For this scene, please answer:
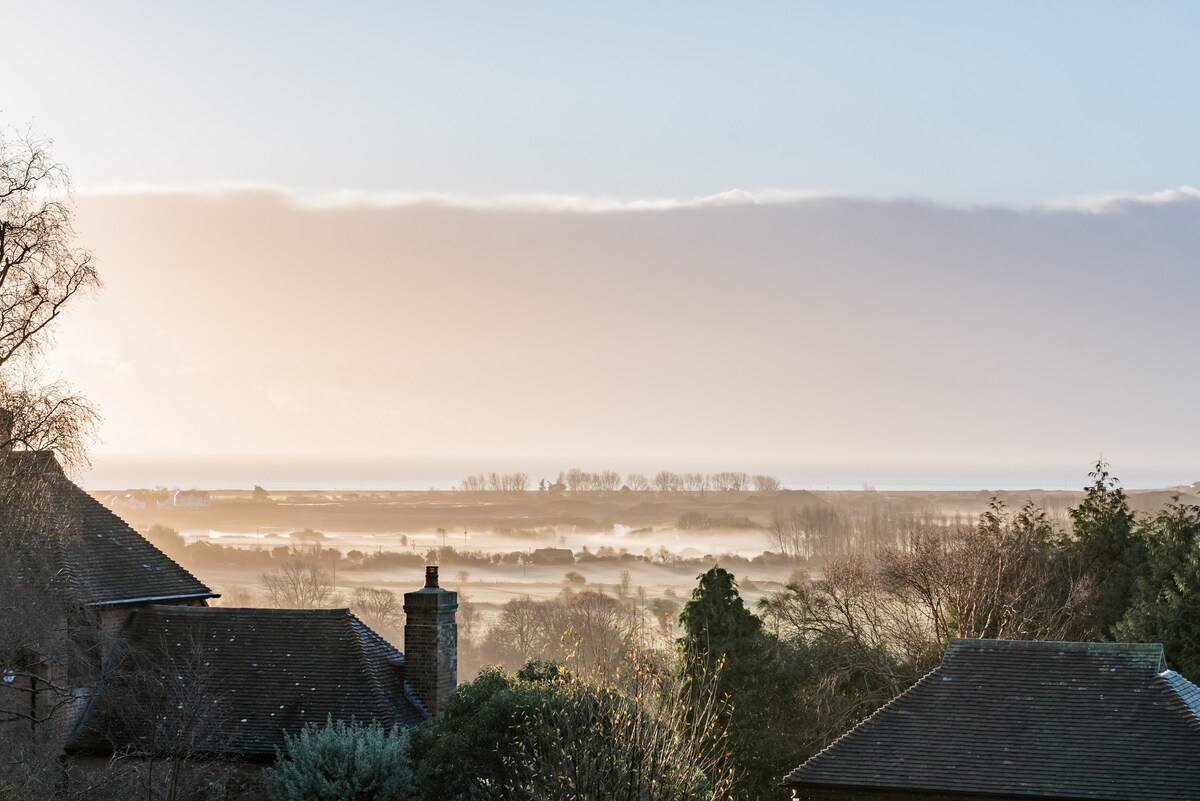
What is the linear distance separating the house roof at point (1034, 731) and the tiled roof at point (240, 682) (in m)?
11.9

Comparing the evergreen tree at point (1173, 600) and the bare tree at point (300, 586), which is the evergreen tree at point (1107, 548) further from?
the bare tree at point (300, 586)

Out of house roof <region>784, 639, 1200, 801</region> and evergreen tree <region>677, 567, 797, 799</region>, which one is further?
evergreen tree <region>677, 567, 797, 799</region>

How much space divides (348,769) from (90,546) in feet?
39.7

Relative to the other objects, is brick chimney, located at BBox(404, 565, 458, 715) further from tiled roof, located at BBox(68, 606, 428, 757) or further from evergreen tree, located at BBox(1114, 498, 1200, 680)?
evergreen tree, located at BBox(1114, 498, 1200, 680)

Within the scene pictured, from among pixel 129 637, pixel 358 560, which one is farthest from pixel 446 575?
pixel 129 637

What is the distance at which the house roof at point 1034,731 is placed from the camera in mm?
25984

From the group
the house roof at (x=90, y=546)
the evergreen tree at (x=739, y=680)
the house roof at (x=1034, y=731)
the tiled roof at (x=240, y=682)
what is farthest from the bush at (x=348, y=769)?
the evergreen tree at (x=739, y=680)

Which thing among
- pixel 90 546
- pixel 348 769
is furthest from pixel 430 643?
pixel 90 546

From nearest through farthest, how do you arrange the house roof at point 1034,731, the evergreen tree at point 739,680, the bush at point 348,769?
the house roof at point 1034,731 < the bush at point 348,769 < the evergreen tree at point 739,680

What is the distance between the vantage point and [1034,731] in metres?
27.3

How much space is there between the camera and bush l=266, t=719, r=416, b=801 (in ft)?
90.3

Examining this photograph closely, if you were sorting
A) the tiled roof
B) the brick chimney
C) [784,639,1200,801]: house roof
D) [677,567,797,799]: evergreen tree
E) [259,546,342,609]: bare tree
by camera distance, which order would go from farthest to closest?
[259,546,342,609]: bare tree
[677,567,797,799]: evergreen tree
the brick chimney
the tiled roof
[784,639,1200,801]: house roof

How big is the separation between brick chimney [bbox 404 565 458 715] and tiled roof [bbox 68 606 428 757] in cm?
42

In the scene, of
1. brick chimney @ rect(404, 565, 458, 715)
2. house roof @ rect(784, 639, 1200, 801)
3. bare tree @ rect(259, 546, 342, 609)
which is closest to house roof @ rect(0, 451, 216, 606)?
brick chimney @ rect(404, 565, 458, 715)
